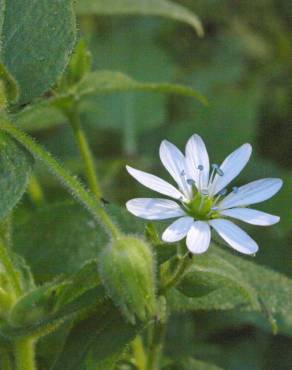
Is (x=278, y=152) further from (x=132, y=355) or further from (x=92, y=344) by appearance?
(x=92, y=344)

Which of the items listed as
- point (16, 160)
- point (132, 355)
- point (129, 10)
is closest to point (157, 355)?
point (132, 355)

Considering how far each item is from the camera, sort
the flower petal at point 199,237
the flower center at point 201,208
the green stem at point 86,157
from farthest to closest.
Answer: the green stem at point 86,157 → the flower center at point 201,208 → the flower petal at point 199,237

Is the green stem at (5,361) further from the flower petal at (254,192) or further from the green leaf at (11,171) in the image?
the flower petal at (254,192)

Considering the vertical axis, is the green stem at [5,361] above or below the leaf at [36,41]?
below

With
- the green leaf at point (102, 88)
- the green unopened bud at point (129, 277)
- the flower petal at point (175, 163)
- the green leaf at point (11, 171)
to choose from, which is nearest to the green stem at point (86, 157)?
the green leaf at point (102, 88)

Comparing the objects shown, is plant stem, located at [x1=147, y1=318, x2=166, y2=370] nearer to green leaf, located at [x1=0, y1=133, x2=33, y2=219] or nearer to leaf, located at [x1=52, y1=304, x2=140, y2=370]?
leaf, located at [x1=52, y1=304, x2=140, y2=370]

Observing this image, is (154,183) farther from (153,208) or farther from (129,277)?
(129,277)
